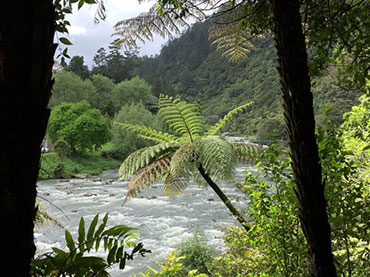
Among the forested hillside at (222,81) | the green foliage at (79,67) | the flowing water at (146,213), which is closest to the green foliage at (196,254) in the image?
the flowing water at (146,213)

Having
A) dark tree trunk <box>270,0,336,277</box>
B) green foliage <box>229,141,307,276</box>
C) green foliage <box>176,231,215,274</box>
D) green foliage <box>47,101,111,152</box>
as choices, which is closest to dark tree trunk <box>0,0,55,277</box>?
dark tree trunk <box>270,0,336,277</box>

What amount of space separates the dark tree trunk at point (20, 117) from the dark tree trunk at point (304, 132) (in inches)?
31.1

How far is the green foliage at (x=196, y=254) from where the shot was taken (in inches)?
228

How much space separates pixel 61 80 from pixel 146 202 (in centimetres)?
2192

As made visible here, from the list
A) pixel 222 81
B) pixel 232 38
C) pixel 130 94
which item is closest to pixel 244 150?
pixel 232 38

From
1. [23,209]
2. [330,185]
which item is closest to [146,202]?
[330,185]

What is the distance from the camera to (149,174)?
2.39 metres

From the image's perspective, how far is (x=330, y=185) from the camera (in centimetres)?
145

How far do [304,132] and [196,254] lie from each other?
557 centimetres

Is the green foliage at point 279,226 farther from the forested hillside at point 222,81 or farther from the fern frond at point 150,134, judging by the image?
the forested hillside at point 222,81

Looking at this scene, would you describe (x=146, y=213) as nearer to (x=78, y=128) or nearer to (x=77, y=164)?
(x=77, y=164)

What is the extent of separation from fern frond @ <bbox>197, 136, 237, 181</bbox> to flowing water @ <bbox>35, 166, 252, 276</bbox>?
3419mm

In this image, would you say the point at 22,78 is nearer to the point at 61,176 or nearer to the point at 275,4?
the point at 275,4

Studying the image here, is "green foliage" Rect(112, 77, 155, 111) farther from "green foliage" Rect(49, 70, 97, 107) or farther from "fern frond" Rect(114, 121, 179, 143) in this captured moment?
"fern frond" Rect(114, 121, 179, 143)
